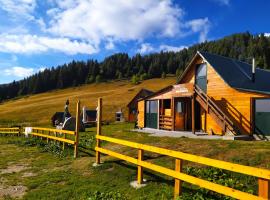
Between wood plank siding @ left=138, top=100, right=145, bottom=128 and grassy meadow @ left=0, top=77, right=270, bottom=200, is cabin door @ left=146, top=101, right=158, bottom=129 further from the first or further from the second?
grassy meadow @ left=0, top=77, right=270, bottom=200

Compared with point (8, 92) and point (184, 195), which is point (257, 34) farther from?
point (184, 195)

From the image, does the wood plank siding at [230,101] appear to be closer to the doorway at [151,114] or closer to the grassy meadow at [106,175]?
the doorway at [151,114]

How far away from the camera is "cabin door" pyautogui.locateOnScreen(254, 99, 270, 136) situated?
22.6 m

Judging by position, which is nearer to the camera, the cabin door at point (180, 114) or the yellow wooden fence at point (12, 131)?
the cabin door at point (180, 114)

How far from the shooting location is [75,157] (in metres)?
15.8

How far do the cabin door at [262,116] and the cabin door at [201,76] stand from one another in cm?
515

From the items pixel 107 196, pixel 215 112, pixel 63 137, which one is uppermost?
pixel 215 112

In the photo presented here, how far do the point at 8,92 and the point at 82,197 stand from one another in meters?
177

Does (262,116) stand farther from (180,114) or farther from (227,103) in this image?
(180,114)

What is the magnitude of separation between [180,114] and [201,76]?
3.67 metres

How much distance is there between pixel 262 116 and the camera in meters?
22.9

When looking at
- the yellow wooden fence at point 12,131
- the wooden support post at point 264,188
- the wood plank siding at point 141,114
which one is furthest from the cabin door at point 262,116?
the yellow wooden fence at point 12,131

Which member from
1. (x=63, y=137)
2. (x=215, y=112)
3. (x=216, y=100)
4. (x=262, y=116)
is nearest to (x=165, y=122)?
(x=216, y=100)

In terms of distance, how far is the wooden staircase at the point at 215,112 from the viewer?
24.0 metres
